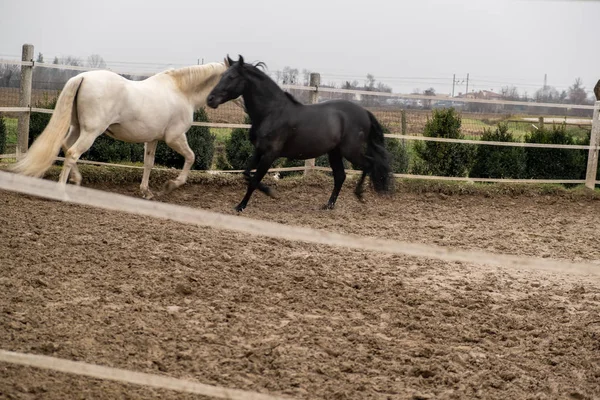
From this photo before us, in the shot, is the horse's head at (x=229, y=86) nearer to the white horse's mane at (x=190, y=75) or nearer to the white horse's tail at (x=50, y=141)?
the white horse's mane at (x=190, y=75)

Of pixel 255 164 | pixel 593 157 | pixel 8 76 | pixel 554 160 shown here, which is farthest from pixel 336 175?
pixel 8 76

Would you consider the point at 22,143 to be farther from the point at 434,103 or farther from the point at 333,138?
the point at 434,103

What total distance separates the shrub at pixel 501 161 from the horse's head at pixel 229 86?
506cm

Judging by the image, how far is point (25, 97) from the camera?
8.95 m

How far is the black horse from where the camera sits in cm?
772

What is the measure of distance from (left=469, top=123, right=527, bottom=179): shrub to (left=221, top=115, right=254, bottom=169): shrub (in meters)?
3.58

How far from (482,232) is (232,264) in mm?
3231

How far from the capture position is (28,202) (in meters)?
7.12

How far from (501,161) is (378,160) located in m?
3.95

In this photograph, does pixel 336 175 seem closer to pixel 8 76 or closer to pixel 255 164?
pixel 255 164

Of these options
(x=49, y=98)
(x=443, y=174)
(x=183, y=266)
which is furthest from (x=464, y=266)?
(x=49, y=98)

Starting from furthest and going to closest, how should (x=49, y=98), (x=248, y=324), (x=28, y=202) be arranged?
(x=49, y=98) < (x=28, y=202) < (x=248, y=324)

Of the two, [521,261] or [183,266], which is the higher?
[521,261]

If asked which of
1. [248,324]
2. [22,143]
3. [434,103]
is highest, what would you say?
[434,103]
